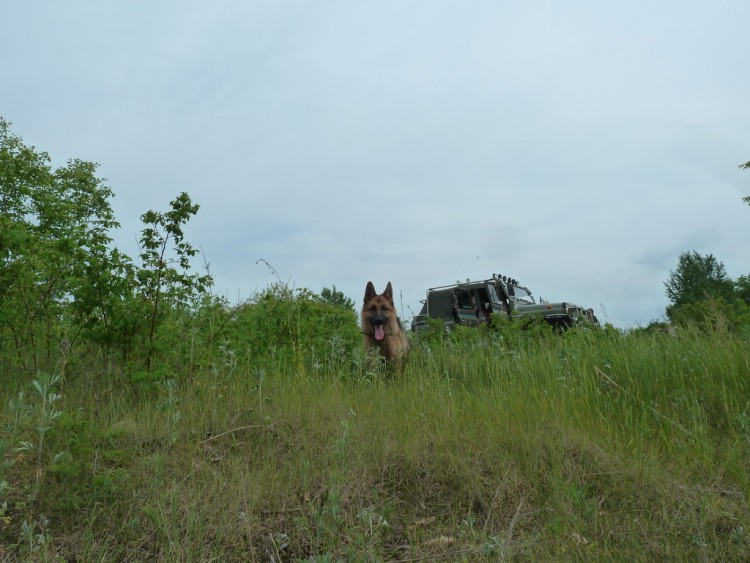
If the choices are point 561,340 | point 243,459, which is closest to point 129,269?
point 243,459

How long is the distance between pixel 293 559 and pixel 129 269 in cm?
326

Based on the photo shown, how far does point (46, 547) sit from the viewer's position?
2916 millimetres

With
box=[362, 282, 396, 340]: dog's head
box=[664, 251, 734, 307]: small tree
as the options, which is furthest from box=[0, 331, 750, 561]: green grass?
box=[664, 251, 734, 307]: small tree

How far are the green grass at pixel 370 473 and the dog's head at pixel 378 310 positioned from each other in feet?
11.4

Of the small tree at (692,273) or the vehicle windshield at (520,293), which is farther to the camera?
the small tree at (692,273)

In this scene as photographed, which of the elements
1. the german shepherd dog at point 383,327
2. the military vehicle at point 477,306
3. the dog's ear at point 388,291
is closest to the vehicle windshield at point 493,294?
the military vehicle at point 477,306

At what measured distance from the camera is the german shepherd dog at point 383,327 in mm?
8906

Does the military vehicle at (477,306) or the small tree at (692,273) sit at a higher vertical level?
the small tree at (692,273)

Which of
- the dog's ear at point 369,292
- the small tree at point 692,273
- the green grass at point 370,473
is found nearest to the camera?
the green grass at point 370,473

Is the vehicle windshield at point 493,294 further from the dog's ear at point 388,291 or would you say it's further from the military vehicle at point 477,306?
the dog's ear at point 388,291

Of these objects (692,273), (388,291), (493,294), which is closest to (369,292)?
(388,291)

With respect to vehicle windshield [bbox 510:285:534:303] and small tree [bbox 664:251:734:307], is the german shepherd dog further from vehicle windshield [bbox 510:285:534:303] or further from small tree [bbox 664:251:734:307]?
small tree [bbox 664:251:734:307]

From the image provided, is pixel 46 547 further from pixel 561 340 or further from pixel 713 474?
pixel 561 340

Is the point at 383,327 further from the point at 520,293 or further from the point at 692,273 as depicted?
the point at 692,273
